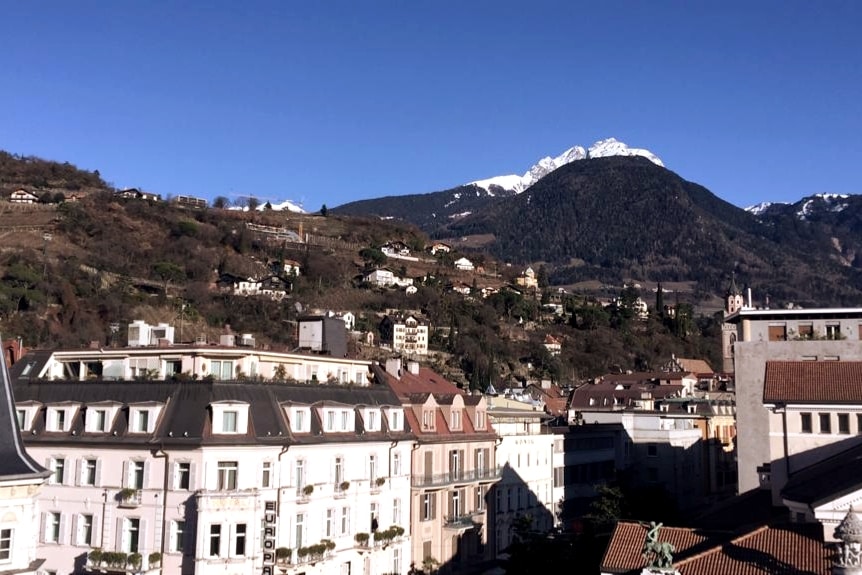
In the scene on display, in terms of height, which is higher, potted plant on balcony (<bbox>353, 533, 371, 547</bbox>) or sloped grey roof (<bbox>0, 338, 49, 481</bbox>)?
sloped grey roof (<bbox>0, 338, 49, 481</bbox>)

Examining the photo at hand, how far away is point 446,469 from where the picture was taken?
2219 inches

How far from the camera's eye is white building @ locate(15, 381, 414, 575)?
39.6 meters

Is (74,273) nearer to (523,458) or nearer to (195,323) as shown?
(195,323)

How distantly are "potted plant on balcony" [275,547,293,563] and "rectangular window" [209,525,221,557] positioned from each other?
291 cm

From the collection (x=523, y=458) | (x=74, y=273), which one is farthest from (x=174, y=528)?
(x=74, y=273)

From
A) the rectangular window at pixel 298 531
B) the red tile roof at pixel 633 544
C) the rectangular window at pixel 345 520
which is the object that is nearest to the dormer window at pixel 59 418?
the rectangular window at pixel 298 531

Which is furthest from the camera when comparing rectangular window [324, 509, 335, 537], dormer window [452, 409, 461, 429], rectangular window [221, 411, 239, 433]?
dormer window [452, 409, 461, 429]

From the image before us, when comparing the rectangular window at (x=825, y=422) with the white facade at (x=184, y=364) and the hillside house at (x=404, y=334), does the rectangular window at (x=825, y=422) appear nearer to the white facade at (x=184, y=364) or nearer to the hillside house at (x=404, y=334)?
the white facade at (x=184, y=364)

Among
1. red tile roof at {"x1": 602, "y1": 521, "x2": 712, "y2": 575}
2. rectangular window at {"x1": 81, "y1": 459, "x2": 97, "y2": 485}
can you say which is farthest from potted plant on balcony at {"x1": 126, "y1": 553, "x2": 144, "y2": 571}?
red tile roof at {"x1": 602, "y1": 521, "x2": 712, "y2": 575}

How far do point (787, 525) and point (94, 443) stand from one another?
29.1 metres

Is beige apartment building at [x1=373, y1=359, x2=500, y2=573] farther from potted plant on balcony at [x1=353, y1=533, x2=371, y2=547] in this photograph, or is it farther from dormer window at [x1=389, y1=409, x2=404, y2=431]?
potted plant on balcony at [x1=353, y1=533, x2=371, y2=547]

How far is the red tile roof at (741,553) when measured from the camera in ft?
87.7

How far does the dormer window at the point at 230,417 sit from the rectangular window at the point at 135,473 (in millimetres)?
4272

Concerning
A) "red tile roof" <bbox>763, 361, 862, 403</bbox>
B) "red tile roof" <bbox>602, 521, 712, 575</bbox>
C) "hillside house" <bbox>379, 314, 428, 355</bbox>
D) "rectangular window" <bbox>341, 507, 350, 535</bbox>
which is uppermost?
"hillside house" <bbox>379, 314, 428, 355</bbox>
